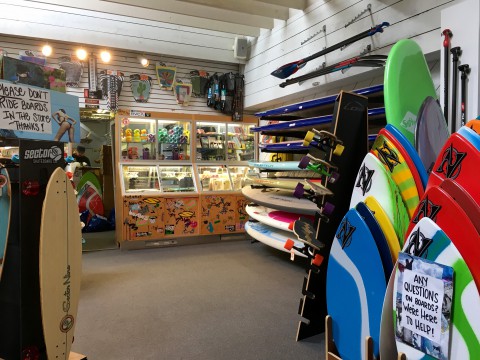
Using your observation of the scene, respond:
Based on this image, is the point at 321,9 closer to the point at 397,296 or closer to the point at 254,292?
the point at 254,292

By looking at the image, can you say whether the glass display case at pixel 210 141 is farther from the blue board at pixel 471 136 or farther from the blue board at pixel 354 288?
the blue board at pixel 471 136

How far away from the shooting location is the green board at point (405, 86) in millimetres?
1842

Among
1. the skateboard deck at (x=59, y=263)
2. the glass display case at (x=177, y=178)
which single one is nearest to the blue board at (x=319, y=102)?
the glass display case at (x=177, y=178)

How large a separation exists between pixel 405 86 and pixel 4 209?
2.25 metres

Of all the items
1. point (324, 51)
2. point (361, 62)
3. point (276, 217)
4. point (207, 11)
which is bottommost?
point (276, 217)

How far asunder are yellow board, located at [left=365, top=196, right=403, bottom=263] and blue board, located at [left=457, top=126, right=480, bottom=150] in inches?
21.0

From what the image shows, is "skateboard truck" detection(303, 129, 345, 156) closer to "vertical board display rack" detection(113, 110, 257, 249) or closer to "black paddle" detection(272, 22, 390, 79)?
"black paddle" detection(272, 22, 390, 79)

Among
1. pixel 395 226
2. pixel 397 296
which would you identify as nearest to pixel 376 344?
pixel 397 296

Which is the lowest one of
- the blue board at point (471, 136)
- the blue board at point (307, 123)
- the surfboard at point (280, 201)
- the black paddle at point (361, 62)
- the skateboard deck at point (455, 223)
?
the surfboard at point (280, 201)

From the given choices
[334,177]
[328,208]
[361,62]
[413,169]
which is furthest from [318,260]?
[361,62]

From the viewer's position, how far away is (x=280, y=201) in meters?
4.09

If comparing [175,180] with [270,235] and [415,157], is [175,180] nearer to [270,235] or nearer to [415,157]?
[270,235]

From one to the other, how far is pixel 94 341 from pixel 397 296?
7.16 ft

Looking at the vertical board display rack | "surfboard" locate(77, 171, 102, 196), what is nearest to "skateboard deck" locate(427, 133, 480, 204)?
the vertical board display rack
